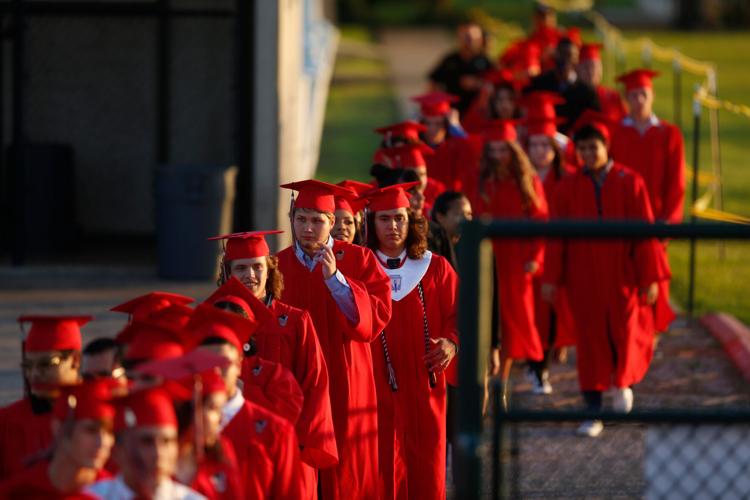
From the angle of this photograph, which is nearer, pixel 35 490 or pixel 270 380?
pixel 35 490

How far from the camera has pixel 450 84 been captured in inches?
772

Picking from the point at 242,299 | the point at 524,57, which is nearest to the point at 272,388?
the point at 242,299

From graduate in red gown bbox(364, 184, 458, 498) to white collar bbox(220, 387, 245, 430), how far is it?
2.48 meters

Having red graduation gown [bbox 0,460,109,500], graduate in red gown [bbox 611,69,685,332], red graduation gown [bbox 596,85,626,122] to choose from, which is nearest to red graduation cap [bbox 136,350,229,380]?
red graduation gown [bbox 0,460,109,500]

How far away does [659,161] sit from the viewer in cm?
1337

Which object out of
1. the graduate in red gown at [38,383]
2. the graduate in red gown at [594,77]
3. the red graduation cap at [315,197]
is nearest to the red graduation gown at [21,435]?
the graduate in red gown at [38,383]

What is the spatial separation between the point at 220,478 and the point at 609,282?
20.0 ft

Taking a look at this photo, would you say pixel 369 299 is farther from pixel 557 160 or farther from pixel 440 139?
pixel 440 139

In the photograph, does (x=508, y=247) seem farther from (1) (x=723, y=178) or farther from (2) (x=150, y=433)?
(1) (x=723, y=178)

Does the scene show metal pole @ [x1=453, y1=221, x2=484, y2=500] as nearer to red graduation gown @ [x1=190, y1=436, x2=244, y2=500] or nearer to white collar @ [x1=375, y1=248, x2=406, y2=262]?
red graduation gown @ [x1=190, y1=436, x2=244, y2=500]

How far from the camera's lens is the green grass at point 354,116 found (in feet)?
83.6

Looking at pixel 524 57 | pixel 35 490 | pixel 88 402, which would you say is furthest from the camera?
pixel 524 57

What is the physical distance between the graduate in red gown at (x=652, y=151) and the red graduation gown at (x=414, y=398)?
4.83 metres

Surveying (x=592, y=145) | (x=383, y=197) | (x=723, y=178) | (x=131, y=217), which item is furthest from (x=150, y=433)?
(x=723, y=178)
